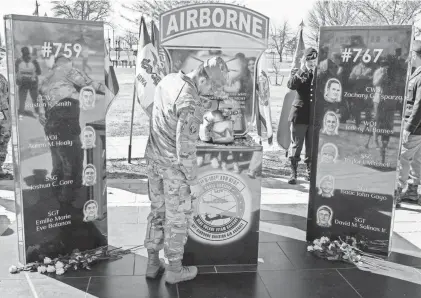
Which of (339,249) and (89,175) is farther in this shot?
(339,249)

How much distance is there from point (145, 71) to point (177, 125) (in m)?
3.77

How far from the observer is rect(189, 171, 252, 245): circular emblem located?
3.69 meters

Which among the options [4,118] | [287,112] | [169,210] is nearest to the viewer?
[169,210]

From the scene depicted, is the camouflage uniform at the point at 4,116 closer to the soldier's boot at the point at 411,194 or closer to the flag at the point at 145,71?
the flag at the point at 145,71

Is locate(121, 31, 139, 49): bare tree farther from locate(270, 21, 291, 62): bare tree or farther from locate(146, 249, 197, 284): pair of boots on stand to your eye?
locate(146, 249, 197, 284): pair of boots on stand

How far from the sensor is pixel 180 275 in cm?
348

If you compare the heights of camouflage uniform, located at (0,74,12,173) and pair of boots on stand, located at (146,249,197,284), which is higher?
camouflage uniform, located at (0,74,12,173)

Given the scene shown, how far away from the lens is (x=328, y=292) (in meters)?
3.38

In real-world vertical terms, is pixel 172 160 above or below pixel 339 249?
above

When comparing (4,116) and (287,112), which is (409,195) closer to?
(287,112)

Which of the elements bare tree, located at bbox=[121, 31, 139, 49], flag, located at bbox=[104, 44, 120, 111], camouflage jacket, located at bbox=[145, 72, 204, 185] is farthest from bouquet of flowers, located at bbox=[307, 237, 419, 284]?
bare tree, located at bbox=[121, 31, 139, 49]

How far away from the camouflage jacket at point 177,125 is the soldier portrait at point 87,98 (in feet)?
2.46

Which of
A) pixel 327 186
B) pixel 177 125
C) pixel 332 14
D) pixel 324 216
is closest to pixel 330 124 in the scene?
pixel 327 186

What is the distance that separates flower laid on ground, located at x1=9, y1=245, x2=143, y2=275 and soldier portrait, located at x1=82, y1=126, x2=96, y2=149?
38.1 inches
